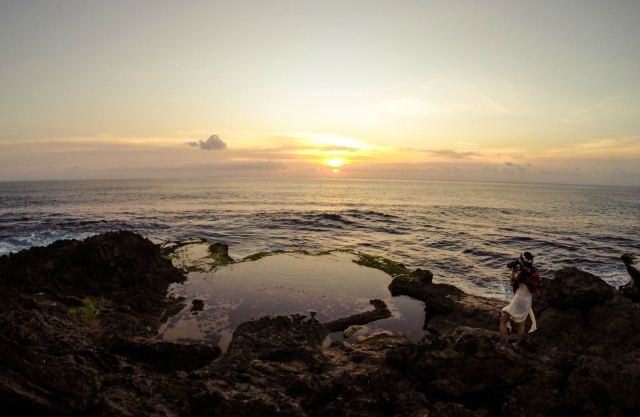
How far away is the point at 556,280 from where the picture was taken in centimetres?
1508

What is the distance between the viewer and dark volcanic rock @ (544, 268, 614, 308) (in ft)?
46.7

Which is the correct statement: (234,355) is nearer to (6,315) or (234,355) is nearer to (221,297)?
(6,315)

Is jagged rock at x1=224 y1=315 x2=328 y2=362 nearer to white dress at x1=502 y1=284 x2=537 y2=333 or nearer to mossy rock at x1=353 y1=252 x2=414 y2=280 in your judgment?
white dress at x1=502 y1=284 x2=537 y2=333

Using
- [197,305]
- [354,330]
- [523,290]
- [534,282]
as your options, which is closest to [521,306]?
[523,290]

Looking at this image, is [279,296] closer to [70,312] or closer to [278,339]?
[278,339]

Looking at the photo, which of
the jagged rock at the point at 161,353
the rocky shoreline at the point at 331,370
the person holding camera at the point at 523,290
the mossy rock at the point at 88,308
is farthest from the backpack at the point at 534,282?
the mossy rock at the point at 88,308

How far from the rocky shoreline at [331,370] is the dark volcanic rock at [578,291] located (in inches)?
1.6

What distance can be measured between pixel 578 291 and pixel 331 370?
10719 millimetres

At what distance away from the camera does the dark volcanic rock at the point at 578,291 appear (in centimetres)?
1423

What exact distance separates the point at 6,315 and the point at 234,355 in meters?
6.15

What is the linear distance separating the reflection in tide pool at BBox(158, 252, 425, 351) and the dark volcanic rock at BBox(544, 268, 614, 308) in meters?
5.97

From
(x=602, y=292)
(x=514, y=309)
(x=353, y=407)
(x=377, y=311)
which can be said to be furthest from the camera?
(x=377, y=311)

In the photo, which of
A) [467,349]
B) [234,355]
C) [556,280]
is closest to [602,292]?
[556,280]

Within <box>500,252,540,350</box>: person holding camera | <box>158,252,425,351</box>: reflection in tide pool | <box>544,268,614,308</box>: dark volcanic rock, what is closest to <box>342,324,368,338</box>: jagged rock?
<box>158,252,425,351</box>: reflection in tide pool
